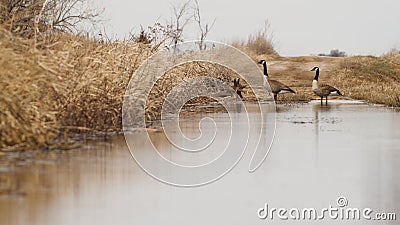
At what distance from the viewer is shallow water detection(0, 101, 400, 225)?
4242 millimetres

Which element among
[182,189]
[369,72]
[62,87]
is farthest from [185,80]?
[369,72]

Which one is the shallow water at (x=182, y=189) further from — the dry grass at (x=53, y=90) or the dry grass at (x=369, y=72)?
the dry grass at (x=369, y=72)

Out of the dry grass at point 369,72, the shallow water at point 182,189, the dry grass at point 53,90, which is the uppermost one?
the dry grass at point 369,72

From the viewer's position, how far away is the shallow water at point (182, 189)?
4.24 m

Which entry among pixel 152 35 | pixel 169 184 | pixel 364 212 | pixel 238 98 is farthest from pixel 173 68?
pixel 364 212

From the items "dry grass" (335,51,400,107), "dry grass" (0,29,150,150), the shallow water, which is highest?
"dry grass" (335,51,400,107)

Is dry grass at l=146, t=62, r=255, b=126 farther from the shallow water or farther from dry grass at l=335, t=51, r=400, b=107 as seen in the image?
dry grass at l=335, t=51, r=400, b=107

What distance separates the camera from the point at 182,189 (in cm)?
516

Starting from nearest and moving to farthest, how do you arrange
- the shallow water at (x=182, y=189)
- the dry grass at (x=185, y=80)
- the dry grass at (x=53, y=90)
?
the shallow water at (x=182, y=189), the dry grass at (x=53, y=90), the dry grass at (x=185, y=80)

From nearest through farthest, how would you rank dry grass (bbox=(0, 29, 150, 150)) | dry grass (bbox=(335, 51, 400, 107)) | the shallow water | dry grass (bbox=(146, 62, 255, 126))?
the shallow water
dry grass (bbox=(0, 29, 150, 150))
dry grass (bbox=(146, 62, 255, 126))
dry grass (bbox=(335, 51, 400, 107))

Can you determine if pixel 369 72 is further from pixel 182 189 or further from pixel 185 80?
pixel 182 189

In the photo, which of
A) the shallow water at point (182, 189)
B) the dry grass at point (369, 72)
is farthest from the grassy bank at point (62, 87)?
the dry grass at point (369, 72)

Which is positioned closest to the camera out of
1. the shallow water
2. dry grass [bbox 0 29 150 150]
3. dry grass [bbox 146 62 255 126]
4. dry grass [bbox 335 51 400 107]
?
the shallow water

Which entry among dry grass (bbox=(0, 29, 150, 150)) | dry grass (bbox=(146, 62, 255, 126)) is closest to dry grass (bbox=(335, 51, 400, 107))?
dry grass (bbox=(146, 62, 255, 126))
